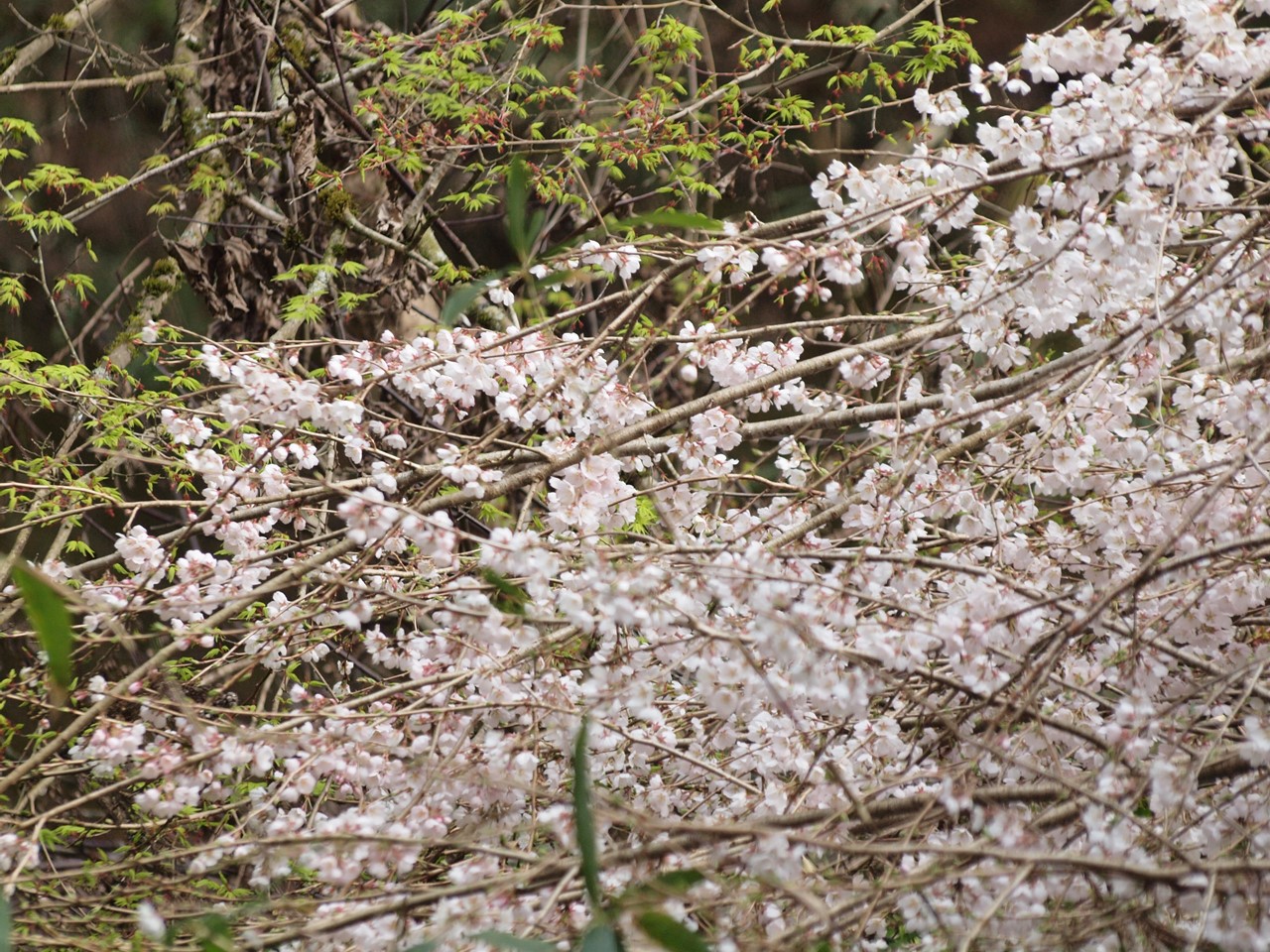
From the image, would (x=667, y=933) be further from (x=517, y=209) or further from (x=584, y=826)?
(x=517, y=209)

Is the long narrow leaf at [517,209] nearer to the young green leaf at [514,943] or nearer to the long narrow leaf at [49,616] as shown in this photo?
the long narrow leaf at [49,616]

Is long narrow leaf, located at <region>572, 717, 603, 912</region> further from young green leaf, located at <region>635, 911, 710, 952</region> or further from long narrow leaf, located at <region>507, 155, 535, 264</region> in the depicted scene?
long narrow leaf, located at <region>507, 155, 535, 264</region>

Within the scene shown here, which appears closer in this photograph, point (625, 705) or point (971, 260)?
point (625, 705)

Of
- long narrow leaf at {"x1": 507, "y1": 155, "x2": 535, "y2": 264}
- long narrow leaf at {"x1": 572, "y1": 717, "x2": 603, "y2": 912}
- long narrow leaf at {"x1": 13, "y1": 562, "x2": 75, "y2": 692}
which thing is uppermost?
long narrow leaf at {"x1": 507, "y1": 155, "x2": 535, "y2": 264}

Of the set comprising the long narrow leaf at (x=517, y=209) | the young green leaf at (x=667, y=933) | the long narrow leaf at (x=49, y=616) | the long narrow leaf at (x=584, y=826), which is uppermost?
the long narrow leaf at (x=517, y=209)

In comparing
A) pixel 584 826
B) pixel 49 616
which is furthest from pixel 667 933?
pixel 49 616

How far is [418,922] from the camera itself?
1.63m

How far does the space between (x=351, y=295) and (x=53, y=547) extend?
0.99 m

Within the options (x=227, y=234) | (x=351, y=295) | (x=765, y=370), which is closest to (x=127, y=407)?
(x=351, y=295)

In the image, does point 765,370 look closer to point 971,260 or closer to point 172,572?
point 971,260

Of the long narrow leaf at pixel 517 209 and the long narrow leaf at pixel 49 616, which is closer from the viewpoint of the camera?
the long narrow leaf at pixel 49 616

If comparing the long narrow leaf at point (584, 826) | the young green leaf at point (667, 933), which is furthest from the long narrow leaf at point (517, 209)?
the young green leaf at point (667, 933)

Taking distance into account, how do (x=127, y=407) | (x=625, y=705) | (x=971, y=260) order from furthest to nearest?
(x=127, y=407) < (x=971, y=260) < (x=625, y=705)

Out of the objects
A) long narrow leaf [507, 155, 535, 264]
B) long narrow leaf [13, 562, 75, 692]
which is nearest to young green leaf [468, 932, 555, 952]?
long narrow leaf [13, 562, 75, 692]
